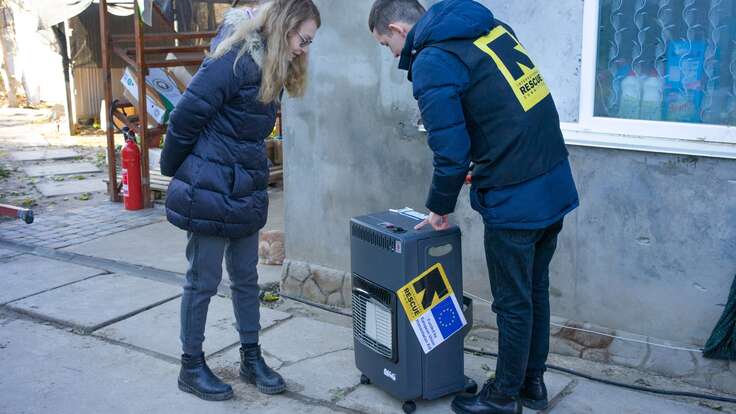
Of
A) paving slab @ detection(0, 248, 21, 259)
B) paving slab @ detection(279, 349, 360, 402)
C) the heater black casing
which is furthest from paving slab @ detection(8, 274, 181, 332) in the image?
the heater black casing

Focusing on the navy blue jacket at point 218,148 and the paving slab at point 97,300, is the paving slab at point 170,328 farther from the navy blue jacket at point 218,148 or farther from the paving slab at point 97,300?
the navy blue jacket at point 218,148

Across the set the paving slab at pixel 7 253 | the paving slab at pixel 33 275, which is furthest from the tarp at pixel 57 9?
the paving slab at pixel 33 275

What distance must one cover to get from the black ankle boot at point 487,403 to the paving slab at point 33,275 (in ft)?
11.3

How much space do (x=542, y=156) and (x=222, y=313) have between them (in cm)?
266

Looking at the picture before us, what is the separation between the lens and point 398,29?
340 cm

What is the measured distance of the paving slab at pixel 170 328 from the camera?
4.59 meters

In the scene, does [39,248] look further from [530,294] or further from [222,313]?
[530,294]

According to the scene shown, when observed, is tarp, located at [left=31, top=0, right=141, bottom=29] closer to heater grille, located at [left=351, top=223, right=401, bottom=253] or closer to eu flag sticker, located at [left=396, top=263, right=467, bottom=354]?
heater grille, located at [left=351, top=223, right=401, bottom=253]

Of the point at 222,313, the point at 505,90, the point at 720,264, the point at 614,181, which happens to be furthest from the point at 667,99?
the point at 222,313

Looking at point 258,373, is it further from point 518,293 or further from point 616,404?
point 616,404

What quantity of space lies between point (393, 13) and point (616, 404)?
2.19 meters

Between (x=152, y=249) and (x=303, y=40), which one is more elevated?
(x=303, y=40)

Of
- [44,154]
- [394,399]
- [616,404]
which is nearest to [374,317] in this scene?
[394,399]

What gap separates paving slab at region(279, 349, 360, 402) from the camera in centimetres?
399
